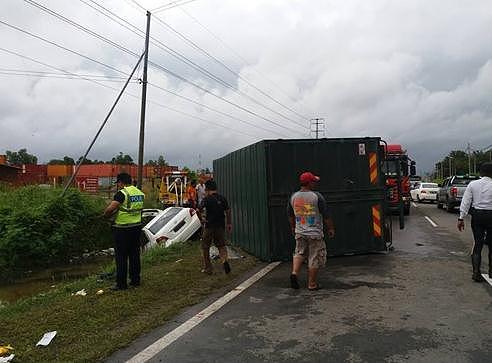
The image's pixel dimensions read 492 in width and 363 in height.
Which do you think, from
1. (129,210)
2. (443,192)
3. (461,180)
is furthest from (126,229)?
(443,192)

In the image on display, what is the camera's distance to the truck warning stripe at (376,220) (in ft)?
35.9

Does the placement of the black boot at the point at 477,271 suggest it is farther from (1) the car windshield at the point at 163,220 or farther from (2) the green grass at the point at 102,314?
(1) the car windshield at the point at 163,220

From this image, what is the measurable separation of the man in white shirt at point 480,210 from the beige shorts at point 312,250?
2415 millimetres

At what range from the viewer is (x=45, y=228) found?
51.8 ft

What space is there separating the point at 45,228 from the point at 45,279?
2.29 m

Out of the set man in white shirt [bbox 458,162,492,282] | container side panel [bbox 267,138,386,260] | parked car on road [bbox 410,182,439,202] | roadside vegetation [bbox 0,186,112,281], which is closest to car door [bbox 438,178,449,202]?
parked car on road [bbox 410,182,439,202]

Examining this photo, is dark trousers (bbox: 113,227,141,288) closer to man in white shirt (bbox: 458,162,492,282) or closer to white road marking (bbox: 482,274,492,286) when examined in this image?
man in white shirt (bbox: 458,162,492,282)

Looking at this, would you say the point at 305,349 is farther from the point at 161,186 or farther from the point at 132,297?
the point at 161,186

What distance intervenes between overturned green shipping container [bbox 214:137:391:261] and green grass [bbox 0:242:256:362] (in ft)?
3.22

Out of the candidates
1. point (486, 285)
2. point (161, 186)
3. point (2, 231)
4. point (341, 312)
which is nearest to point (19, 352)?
point (341, 312)

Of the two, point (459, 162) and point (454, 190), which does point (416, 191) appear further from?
point (459, 162)

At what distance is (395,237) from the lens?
1438 cm

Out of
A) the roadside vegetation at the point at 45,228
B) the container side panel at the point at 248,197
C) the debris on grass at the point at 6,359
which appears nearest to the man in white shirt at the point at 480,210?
the container side panel at the point at 248,197

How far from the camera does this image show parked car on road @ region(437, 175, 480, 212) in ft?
79.0
